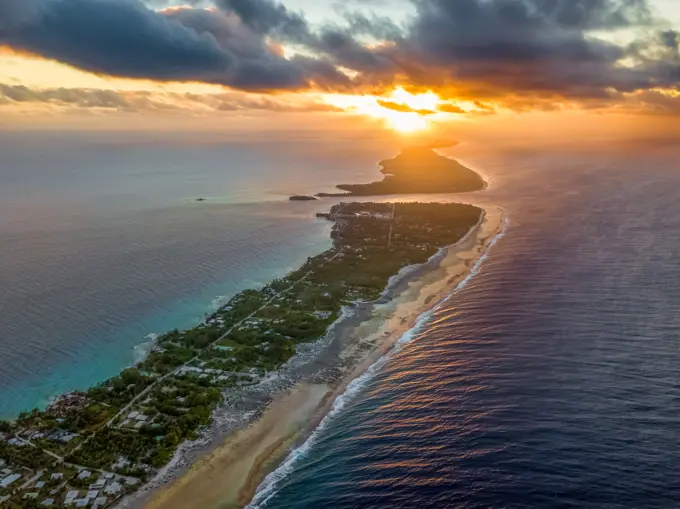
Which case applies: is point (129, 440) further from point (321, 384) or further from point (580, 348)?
point (580, 348)

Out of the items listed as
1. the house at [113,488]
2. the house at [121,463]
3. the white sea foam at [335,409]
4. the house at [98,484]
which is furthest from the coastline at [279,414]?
the house at [121,463]

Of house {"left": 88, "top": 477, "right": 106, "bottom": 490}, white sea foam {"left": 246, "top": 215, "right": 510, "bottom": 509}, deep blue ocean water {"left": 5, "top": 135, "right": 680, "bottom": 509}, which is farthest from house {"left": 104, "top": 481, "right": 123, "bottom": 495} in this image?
deep blue ocean water {"left": 5, "top": 135, "right": 680, "bottom": 509}

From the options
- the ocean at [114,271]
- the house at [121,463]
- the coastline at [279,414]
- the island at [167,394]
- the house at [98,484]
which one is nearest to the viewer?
the house at [98,484]

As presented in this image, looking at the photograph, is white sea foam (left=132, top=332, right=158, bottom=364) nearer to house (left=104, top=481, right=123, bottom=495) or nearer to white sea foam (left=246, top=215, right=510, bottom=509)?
house (left=104, top=481, right=123, bottom=495)

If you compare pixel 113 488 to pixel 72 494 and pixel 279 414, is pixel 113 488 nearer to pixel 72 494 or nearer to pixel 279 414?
pixel 72 494

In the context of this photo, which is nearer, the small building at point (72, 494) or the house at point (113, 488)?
the small building at point (72, 494)

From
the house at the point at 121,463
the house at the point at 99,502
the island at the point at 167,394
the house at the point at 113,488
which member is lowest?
the house at the point at 99,502

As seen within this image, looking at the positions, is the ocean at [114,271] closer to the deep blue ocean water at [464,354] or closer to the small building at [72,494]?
the deep blue ocean water at [464,354]
